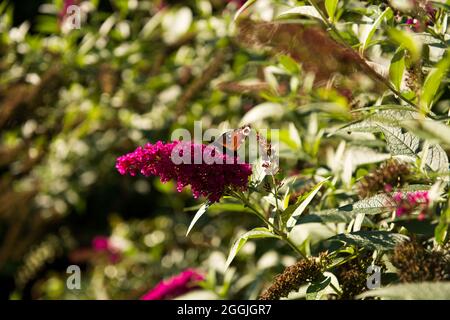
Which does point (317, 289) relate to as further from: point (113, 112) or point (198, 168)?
point (113, 112)

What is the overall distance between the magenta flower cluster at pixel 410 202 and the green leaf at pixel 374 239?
6 cm

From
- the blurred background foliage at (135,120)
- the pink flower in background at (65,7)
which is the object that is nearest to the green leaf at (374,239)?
the blurred background foliage at (135,120)

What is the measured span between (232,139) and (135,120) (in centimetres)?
168

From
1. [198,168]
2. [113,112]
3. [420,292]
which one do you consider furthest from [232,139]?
[113,112]

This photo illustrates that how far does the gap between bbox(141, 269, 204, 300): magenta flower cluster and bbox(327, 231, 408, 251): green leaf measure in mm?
725

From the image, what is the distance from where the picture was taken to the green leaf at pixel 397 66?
0.91 metres

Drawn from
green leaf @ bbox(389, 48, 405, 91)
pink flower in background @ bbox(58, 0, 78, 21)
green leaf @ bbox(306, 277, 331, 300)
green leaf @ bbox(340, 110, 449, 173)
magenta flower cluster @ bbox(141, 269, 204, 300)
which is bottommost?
magenta flower cluster @ bbox(141, 269, 204, 300)

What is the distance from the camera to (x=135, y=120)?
103 inches

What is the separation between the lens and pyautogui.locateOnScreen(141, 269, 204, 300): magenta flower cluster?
5.15ft

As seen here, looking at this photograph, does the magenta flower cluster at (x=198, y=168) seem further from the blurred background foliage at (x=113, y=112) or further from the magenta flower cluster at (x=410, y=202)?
the blurred background foliage at (x=113, y=112)

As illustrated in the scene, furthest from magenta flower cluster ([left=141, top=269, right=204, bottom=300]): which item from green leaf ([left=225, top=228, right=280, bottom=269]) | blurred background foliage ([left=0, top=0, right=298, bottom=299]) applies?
green leaf ([left=225, top=228, right=280, bottom=269])

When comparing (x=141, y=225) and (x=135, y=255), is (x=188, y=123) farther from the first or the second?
(x=141, y=225)

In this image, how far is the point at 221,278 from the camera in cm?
209

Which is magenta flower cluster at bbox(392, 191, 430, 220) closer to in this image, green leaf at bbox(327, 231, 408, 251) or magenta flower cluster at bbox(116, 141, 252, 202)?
green leaf at bbox(327, 231, 408, 251)
